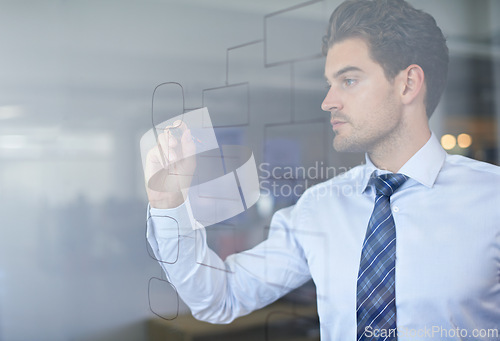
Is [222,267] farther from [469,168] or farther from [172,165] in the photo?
[469,168]

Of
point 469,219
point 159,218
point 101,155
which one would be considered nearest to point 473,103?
point 469,219

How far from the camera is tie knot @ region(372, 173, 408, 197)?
3.94 feet

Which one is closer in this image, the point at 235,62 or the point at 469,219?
the point at 469,219

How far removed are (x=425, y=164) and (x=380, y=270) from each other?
271 mm

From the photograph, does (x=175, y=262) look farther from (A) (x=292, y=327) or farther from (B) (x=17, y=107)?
(B) (x=17, y=107)

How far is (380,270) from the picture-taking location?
117 cm

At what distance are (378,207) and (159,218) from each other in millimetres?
526

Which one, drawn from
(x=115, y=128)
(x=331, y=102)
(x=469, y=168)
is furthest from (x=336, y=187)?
(x=115, y=128)

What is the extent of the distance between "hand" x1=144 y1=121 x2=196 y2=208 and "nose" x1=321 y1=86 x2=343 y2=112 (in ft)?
1.10

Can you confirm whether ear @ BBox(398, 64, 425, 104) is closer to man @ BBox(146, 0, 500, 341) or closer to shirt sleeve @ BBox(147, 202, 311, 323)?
man @ BBox(146, 0, 500, 341)

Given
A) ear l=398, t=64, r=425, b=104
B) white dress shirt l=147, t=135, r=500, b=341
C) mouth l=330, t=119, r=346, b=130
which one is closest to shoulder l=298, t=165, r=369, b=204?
white dress shirt l=147, t=135, r=500, b=341

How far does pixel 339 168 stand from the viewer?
1.25 meters

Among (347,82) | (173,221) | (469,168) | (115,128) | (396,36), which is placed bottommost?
(173,221)

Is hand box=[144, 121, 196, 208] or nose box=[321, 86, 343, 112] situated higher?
nose box=[321, 86, 343, 112]
